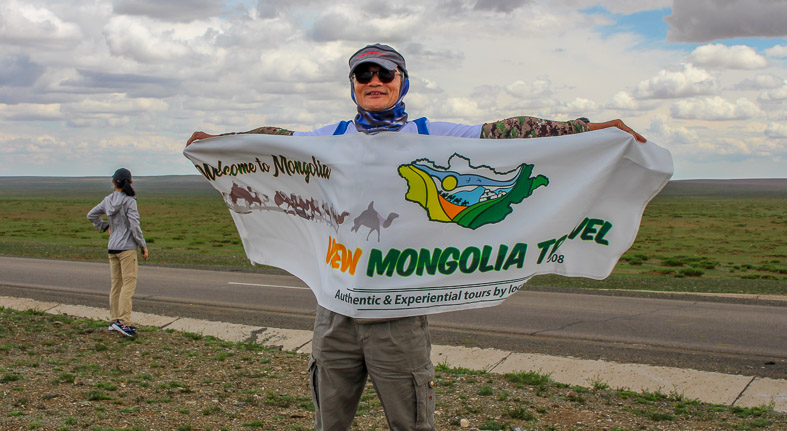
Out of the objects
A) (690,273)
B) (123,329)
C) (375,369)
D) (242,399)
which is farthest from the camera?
(690,273)

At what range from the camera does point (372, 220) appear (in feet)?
11.0


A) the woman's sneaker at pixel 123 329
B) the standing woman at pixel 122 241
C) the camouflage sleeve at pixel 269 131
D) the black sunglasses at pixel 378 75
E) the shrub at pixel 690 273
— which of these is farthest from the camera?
the shrub at pixel 690 273

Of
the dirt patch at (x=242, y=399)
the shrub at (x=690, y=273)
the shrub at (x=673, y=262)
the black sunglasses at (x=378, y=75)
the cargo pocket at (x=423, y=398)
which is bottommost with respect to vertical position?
the shrub at (x=673, y=262)

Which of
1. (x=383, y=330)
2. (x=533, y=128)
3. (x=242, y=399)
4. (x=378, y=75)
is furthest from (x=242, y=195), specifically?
(x=242, y=399)

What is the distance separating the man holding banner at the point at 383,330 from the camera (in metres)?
3.21

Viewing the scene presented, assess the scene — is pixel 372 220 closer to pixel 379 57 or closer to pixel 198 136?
pixel 379 57

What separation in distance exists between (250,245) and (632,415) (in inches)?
135

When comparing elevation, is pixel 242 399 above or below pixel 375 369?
below

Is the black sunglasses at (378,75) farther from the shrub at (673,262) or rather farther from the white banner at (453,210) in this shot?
the shrub at (673,262)

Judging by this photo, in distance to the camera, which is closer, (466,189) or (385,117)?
(385,117)

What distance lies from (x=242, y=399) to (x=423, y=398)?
10.7ft

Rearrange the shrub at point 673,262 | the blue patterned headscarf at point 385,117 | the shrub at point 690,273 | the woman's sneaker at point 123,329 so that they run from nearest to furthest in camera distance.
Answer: the blue patterned headscarf at point 385,117, the woman's sneaker at point 123,329, the shrub at point 690,273, the shrub at point 673,262

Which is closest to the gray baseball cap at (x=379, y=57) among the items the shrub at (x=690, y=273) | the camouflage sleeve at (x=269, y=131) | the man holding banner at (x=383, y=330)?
the man holding banner at (x=383, y=330)

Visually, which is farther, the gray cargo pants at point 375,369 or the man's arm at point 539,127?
the man's arm at point 539,127
